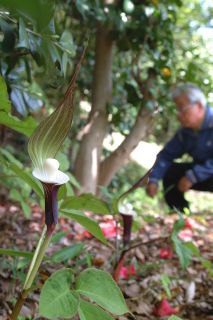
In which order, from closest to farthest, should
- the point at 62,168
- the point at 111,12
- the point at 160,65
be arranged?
the point at 62,168 < the point at 111,12 < the point at 160,65

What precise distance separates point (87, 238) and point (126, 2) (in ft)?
3.97

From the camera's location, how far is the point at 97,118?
2268mm

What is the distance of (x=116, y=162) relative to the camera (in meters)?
2.33

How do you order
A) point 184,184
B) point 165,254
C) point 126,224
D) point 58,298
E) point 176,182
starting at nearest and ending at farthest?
point 58,298, point 126,224, point 165,254, point 184,184, point 176,182

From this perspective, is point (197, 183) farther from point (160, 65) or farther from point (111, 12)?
point (111, 12)

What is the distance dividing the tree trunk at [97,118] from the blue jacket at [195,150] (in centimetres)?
39

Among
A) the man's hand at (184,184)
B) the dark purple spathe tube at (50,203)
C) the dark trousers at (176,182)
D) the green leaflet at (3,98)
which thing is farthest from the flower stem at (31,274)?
the dark trousers at (176,182)

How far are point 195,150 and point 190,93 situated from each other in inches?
15.3

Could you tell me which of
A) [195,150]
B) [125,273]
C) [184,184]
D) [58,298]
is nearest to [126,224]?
[125,273]

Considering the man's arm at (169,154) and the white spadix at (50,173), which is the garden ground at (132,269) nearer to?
the white spadix at (50,173)

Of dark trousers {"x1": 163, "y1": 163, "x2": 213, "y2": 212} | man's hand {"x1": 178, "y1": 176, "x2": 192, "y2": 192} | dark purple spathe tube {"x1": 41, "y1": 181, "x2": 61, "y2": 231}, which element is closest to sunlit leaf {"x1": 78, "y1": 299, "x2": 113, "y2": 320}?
dark purple spathe tube {"x1": 41, "y1": 181, "x2": 61, "y2": 231}

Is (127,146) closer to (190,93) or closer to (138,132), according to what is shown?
(138,132)

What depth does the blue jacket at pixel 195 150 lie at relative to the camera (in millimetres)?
2154

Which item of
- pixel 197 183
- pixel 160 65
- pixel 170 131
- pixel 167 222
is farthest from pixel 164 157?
pixel 170 131
